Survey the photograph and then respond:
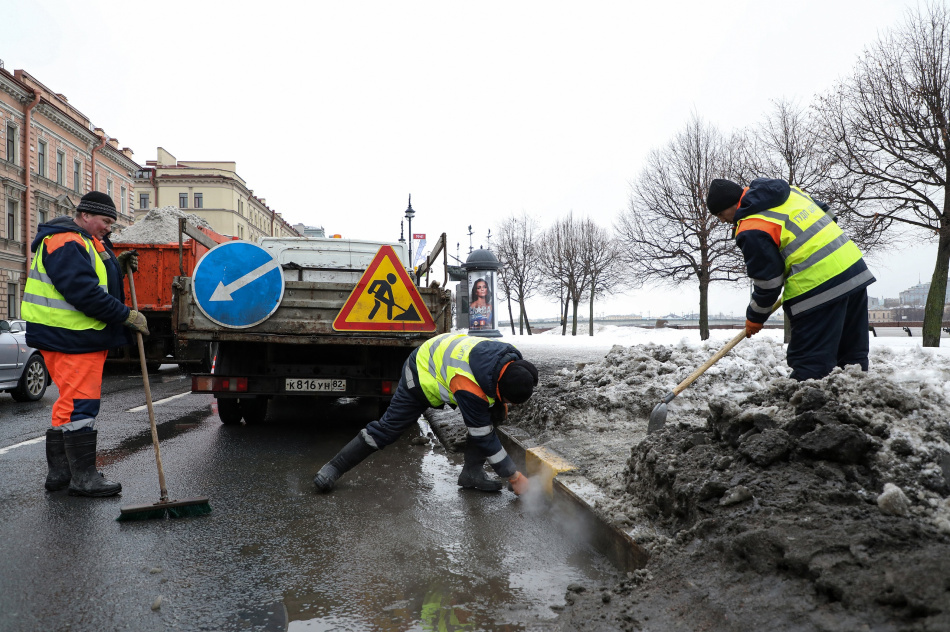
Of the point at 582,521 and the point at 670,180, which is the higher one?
the point at 670,180

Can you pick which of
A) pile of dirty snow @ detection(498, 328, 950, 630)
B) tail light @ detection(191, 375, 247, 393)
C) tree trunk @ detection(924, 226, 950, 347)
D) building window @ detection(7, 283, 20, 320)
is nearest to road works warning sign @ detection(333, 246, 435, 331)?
tail light @ detection(191, 375, 247, 393)

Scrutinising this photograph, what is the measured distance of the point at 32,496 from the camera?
13.9 ft

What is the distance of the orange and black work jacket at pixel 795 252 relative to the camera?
12.6 feet

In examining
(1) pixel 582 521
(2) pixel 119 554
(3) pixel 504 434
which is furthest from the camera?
(3) pixel 504 434

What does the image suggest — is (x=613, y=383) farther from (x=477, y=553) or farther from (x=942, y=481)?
(x=942, y=481)

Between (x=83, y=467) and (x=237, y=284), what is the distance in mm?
2303

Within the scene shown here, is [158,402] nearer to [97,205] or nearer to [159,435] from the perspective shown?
[159,435]

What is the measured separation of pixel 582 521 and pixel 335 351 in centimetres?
377

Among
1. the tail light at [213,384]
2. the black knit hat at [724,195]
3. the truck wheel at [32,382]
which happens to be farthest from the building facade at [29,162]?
the black knit hat at [724,195]

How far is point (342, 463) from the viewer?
174 inches

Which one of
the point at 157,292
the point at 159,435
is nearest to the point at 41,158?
the point at 157,292

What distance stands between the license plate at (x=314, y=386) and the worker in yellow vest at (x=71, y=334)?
2.16 m

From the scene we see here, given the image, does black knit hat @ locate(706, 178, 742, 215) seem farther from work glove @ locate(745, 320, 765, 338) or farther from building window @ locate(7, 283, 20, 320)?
building window @ locate(7, 283, 20, 320)

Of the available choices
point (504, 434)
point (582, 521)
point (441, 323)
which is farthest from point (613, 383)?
point (582, 521)
